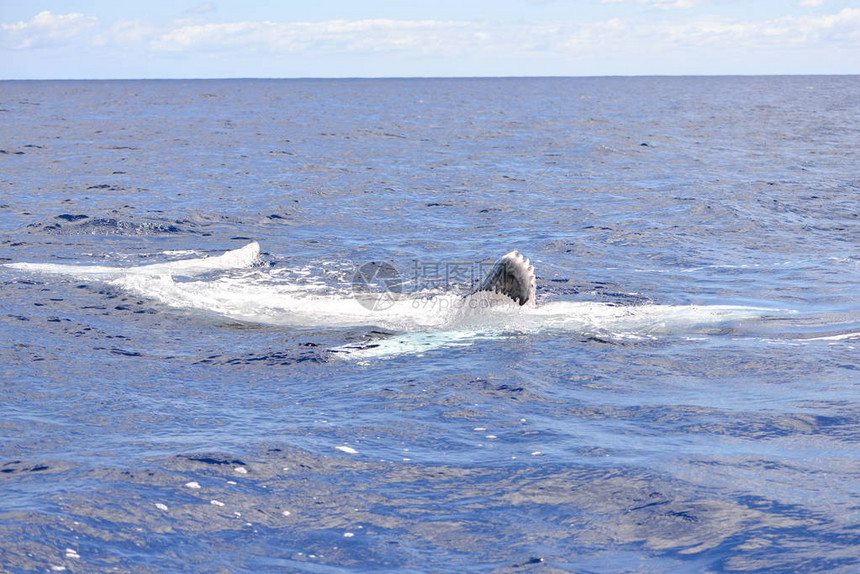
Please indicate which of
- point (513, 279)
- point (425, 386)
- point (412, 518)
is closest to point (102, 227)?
point (513, 279)

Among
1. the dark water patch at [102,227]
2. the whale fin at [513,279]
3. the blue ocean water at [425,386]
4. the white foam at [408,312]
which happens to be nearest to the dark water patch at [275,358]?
the blue ocean water at [425,386]

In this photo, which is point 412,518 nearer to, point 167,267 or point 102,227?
point 167,267

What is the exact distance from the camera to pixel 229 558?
18.5ft

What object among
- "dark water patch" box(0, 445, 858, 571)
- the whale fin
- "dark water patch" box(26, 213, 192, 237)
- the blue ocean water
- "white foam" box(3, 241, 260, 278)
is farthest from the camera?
"dark water patch" box(26, 213, 192, 237)

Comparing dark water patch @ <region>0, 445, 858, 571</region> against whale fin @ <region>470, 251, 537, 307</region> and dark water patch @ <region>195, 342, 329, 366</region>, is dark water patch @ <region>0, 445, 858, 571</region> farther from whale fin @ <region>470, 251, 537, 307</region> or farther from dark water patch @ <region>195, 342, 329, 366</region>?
whale fin @ <region>470, 251, 537, 307</region>

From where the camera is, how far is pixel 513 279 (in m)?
11.9

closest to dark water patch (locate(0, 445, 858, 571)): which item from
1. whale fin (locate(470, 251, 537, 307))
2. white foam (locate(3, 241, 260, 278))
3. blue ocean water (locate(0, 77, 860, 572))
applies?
blue ocean water (locate(0, 77, 860, 572))

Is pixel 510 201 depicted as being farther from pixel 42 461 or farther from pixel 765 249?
pixel 42 461

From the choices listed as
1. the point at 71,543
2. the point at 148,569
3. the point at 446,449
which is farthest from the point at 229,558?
the point at 446,449

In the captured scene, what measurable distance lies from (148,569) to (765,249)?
15.3m

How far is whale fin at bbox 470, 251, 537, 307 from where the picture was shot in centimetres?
1183

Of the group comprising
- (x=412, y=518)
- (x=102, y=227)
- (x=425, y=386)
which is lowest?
(x=412, y=518)

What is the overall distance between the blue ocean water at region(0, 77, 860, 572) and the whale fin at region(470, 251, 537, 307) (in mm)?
273

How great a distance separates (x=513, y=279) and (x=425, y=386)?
297cm
